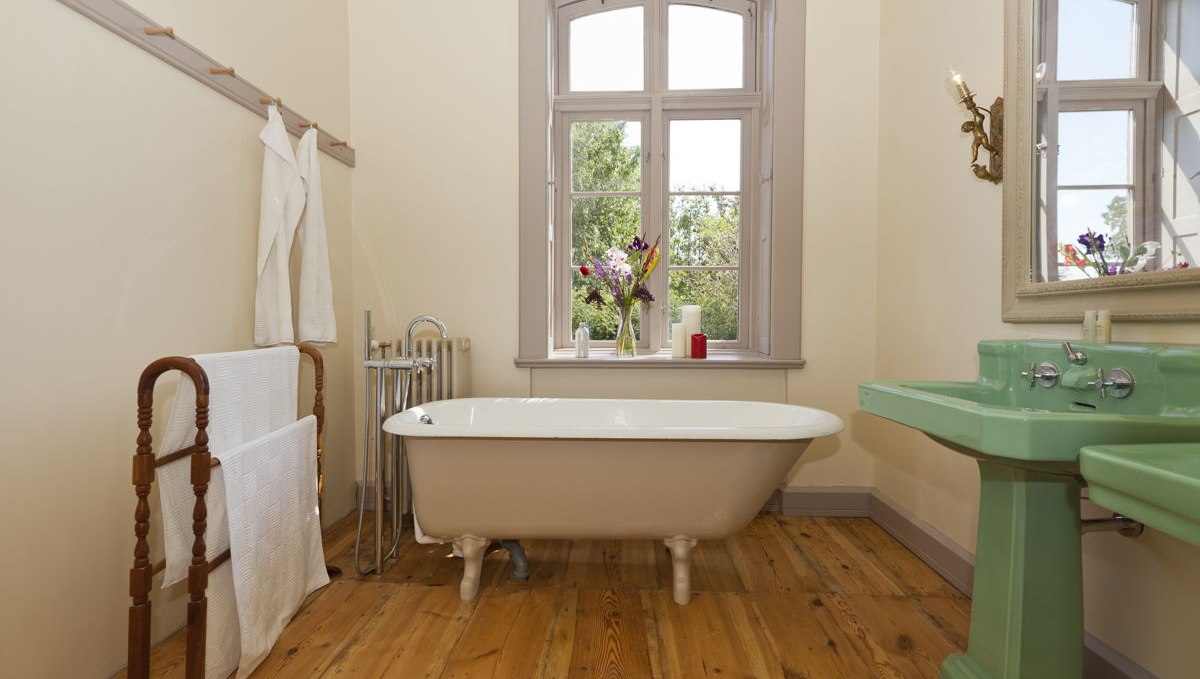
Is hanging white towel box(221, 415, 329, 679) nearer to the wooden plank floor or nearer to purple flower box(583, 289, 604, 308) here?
the wooden plank floor

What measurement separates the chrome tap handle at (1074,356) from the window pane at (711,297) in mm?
1693

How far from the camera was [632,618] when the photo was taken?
177 centimetres

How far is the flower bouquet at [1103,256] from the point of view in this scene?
4.29 ft

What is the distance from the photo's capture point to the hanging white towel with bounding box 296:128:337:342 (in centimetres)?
201

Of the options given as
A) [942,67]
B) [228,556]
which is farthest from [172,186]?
[942,67]

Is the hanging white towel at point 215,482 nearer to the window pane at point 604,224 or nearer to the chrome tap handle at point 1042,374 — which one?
the window pane at point 604,224

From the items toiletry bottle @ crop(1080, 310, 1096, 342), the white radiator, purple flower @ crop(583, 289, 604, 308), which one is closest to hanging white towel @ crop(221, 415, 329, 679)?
the white radiator

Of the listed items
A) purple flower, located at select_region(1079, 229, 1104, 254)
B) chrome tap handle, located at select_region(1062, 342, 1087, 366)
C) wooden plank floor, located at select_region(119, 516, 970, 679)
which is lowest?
wooden plank floor, located at select_region(119, 516, 970, 679)

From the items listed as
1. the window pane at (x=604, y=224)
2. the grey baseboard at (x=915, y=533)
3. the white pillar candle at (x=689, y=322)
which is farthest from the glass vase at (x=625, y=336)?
the grey baseboard at (x=915, y=533)

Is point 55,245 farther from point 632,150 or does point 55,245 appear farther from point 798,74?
point 798,74

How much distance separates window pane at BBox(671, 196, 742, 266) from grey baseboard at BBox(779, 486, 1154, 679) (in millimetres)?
1257

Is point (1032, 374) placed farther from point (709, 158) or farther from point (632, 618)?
point (709, 158)

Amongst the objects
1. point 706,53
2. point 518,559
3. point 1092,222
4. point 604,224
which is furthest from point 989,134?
point 518,559

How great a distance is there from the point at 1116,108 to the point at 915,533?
1.63 metres
